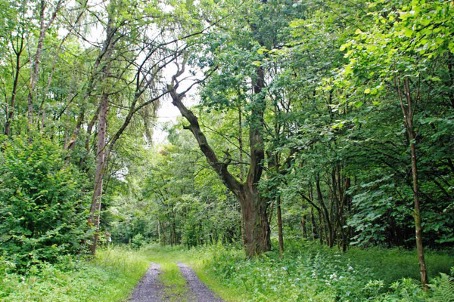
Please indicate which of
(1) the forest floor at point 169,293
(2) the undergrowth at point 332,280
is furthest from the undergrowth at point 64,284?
(2) the undergrowth at point 332,280

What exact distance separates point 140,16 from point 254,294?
29.0 feet

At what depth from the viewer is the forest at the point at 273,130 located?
6.11 metres

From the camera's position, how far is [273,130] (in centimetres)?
1306

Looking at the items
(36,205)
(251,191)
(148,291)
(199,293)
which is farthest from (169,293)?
(251,191)

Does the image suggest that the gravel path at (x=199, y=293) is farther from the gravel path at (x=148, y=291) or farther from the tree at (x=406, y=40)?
the tree at (x=406, y=40)

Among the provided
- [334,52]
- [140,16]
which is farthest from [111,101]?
[334,52]

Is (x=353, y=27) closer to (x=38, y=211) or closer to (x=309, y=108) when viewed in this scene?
(x=309, y=108)

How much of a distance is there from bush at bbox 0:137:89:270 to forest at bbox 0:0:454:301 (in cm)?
5

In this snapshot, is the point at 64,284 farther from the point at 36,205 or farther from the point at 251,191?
the point at 251,191

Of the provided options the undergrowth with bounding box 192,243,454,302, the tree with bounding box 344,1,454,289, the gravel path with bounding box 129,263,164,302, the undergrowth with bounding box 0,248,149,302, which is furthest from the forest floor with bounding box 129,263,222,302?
the tree with bounding box 344,1,454,289

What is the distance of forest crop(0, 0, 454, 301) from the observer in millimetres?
6109

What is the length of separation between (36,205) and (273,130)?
27.2 feet

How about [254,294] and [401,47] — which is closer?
[401,47]

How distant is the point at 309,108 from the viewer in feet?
36.1
